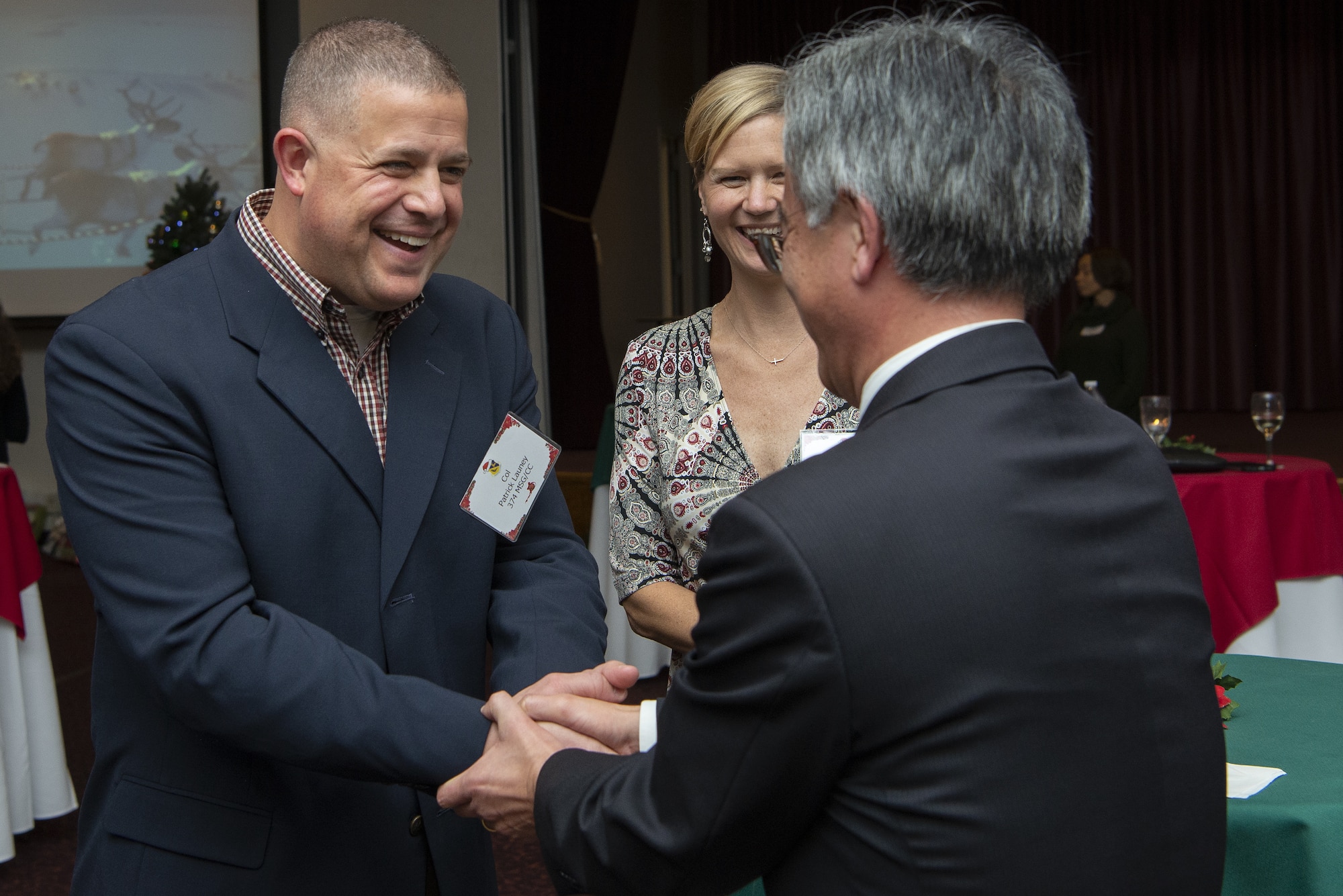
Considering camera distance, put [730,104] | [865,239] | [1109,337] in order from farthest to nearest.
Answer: [1109,337], [730,104], [865,239]

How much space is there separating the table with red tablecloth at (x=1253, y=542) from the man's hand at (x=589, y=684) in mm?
2383

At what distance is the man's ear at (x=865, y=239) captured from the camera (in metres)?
0.89

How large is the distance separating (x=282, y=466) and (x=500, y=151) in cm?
604

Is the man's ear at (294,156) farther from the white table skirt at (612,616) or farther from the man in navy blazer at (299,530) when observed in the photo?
the white table skirt at (612,616)

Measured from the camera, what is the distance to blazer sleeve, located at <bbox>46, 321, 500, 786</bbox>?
1.11 metres

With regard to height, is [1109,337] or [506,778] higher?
[506,778]

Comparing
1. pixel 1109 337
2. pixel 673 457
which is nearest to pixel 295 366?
pixel 673 457

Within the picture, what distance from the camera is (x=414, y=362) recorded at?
1.38 metres

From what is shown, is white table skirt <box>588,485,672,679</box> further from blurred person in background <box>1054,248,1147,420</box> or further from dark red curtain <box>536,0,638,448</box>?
dark red curtain <box>536,0,638,448</box>

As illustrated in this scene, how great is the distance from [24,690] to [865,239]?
3.08 metres

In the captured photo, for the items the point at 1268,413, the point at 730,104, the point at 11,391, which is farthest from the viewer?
the point at 11,391

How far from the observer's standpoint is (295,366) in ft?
4.09

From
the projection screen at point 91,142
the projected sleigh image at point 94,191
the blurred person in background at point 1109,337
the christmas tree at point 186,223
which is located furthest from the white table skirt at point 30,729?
the projected sleigh image at point 94,191

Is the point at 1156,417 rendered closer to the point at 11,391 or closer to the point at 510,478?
the point at 510,478
